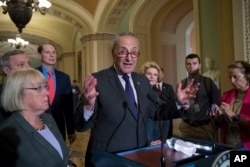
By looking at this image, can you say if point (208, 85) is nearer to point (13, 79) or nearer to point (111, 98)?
point (111, 98)

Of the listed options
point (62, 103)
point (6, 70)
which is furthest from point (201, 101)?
point (6, 70)

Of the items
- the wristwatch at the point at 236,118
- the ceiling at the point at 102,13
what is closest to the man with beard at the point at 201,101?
the wristwatch at the point at 236,118

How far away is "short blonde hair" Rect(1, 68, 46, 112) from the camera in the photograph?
1.70 meters

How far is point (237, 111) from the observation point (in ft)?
8.11

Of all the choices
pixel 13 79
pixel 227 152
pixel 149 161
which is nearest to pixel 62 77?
pixel 13 79

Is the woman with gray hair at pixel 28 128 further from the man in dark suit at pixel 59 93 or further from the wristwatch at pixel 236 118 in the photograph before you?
the wristwatch at pixel 236 118

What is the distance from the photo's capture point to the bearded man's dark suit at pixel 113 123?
1.64 m

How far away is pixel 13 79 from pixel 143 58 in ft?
26.9

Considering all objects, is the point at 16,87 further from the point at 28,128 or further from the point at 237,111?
the point at 237,111

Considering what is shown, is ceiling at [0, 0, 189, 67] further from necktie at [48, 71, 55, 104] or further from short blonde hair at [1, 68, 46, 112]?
short blonde hair at [1, 68, 46, 112]

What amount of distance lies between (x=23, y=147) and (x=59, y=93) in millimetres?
1398

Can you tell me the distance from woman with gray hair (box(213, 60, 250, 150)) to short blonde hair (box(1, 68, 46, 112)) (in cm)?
137

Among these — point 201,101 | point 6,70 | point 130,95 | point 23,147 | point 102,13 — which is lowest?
point 23,147

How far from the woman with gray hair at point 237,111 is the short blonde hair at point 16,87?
1.37m
